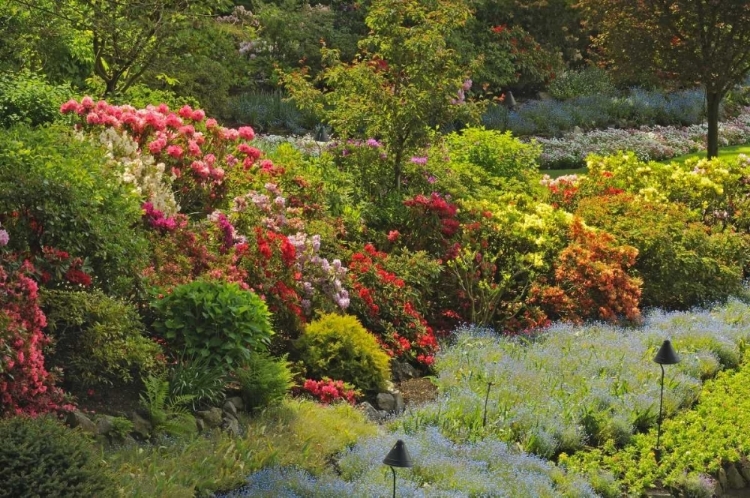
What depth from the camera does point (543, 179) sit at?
567 inches

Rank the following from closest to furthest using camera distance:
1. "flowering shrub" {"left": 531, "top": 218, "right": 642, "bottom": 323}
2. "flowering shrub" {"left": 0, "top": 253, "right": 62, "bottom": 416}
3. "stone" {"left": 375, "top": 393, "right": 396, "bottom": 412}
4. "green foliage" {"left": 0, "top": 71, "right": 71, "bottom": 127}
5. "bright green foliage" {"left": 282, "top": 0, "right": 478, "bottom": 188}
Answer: "flowering shrub" {"left": 0, "top": 253, "right": 62, "bottom": 416} < "stone" {"left": 375, "top": 393, "right": 396, "bottom": 412} < "green foliage" {"left": 0, "top": 71, "right": 71, "bottom": 127} < "flowering shrub" {"left": 531, "top": 218, "right": 642, "bottom": 323} < "bright green foliage" {"left": 282, "top": 0, "right": 478, "bottom": 188}

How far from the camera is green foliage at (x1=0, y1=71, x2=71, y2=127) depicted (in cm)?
1024

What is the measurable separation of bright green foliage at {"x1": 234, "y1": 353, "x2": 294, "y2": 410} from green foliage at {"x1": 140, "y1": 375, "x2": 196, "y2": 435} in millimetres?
515

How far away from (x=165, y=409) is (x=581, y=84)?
19.0 metres

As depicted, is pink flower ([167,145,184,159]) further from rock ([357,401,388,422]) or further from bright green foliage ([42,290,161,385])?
rock ([357,401,388,422])

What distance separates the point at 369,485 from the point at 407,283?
3.73m

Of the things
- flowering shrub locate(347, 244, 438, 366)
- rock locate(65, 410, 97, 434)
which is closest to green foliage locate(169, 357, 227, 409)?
rock locate(65, 410, 97, 434)

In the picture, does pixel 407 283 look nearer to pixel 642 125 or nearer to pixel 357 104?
pixel 357 104

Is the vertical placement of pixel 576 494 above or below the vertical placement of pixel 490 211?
below

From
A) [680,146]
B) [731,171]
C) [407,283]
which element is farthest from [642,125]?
[407,283]

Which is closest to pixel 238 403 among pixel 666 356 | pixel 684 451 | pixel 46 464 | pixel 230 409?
pixel 230 409

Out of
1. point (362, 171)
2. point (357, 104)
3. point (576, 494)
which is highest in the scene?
point (357, 104)

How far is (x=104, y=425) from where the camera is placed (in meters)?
6.50

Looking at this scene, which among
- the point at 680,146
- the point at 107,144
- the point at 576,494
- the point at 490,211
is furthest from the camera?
the point at 680,146
